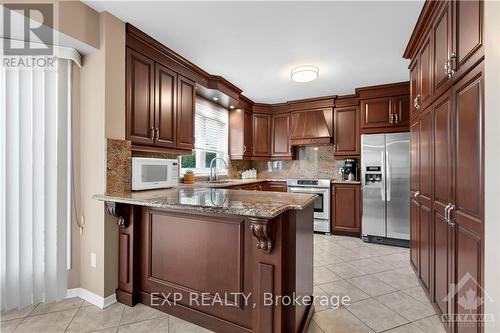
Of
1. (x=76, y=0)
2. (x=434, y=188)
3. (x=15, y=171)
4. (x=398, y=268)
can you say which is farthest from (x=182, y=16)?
(x=398, y=268)

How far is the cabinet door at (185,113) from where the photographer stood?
2980 millimetres

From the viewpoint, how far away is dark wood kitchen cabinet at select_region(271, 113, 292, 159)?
16.6 feet

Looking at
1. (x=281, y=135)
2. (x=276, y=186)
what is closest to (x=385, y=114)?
(x=281, y=135)

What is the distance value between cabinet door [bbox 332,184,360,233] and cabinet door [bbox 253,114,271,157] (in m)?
1.63

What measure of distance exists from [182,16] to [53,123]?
4.76 feet

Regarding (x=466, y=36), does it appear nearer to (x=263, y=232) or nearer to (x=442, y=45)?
(x=442, y=45)

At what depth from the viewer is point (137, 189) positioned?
7.76ft

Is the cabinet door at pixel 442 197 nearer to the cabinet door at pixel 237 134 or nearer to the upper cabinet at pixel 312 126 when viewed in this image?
the upper cabinet at pixel 312 126

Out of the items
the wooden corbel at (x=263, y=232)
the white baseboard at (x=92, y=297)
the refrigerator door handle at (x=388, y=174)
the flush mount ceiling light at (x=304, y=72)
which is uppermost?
the flush mount ceiling light at (x=304, y=72)

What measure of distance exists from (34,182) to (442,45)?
338 cm

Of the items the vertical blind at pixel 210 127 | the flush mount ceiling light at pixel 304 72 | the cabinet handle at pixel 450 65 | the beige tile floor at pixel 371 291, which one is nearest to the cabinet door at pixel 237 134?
the vertical blind at pixel 210 127

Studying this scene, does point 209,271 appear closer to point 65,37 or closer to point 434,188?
point 434,188

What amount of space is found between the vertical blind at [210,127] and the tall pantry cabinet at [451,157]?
299 centimetres
